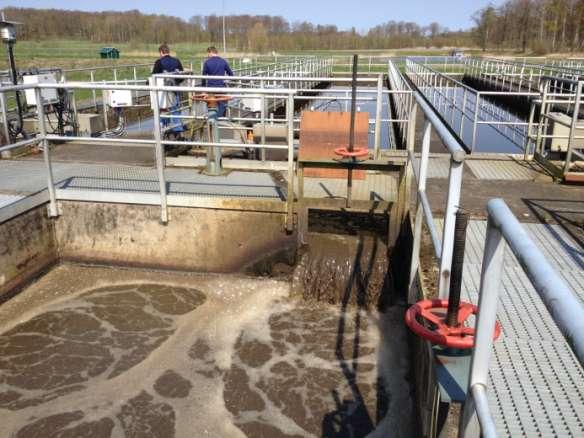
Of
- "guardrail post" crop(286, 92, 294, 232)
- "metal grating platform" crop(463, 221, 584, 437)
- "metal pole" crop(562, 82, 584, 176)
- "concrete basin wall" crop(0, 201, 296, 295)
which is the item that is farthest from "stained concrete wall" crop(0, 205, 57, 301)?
"metal pole" crop(562, 82, 584, 176)

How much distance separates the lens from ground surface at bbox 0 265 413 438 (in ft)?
14.1

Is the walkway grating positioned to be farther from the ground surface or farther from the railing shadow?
the railing shadow

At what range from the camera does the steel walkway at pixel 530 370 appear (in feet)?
8.69

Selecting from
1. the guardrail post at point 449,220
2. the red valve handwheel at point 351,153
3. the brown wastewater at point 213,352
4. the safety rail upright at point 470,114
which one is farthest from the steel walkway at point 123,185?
the safety rail upright at point 470,114

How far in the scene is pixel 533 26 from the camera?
7162cm

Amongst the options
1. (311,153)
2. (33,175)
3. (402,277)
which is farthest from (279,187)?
(33,175)

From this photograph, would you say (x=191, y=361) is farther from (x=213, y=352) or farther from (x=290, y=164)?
(x=290, y=164)

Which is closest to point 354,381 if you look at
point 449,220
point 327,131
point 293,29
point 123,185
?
point 449,220

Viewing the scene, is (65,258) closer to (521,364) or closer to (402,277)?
(402,277)

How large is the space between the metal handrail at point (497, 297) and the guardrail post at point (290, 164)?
439 cm

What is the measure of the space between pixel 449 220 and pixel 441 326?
803mm

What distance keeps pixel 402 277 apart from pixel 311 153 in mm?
1980

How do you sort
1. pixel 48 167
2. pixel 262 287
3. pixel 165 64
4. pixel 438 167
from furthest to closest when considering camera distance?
1. pixel 165 64
2. pixel 438 167
3. pixel 262 287
4. pixel 48 167

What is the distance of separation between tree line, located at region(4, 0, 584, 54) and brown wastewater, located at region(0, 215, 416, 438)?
5758cm
